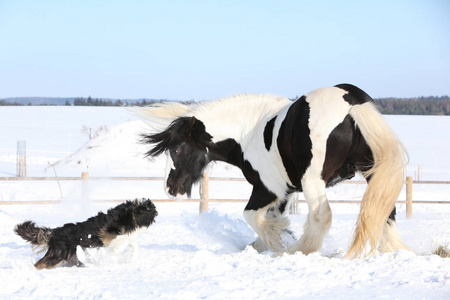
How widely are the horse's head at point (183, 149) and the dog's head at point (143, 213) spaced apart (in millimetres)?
645

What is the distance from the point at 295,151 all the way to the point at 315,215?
71 cm

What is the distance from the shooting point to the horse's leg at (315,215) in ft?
17.9

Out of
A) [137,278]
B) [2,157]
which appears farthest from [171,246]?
[2,157]

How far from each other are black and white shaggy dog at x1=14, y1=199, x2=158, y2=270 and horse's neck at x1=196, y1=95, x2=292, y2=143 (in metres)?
1.38

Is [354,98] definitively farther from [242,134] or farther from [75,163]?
[75,163]

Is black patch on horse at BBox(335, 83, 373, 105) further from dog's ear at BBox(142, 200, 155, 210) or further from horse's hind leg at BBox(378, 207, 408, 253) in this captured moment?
dog's ear at BBox(142, 200, 155, 210)

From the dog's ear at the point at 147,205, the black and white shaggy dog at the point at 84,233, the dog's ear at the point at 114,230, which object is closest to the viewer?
the black and white shaggy dog at the point at 84,233

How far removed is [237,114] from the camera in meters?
6.77

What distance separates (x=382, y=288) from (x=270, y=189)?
2.50m

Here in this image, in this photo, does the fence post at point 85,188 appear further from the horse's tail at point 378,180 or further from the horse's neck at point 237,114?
the horse's tail at point 378,180

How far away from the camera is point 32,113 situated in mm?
55438

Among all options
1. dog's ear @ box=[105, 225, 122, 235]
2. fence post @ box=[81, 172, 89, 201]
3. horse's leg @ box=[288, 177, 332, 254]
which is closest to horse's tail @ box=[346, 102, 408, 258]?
horse's leg @ box=[288, 177, 332, 254]

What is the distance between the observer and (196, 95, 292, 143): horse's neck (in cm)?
662

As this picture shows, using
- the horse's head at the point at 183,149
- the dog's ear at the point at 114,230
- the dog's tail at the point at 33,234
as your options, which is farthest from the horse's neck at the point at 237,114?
the dog's tail at the point at 33,234
